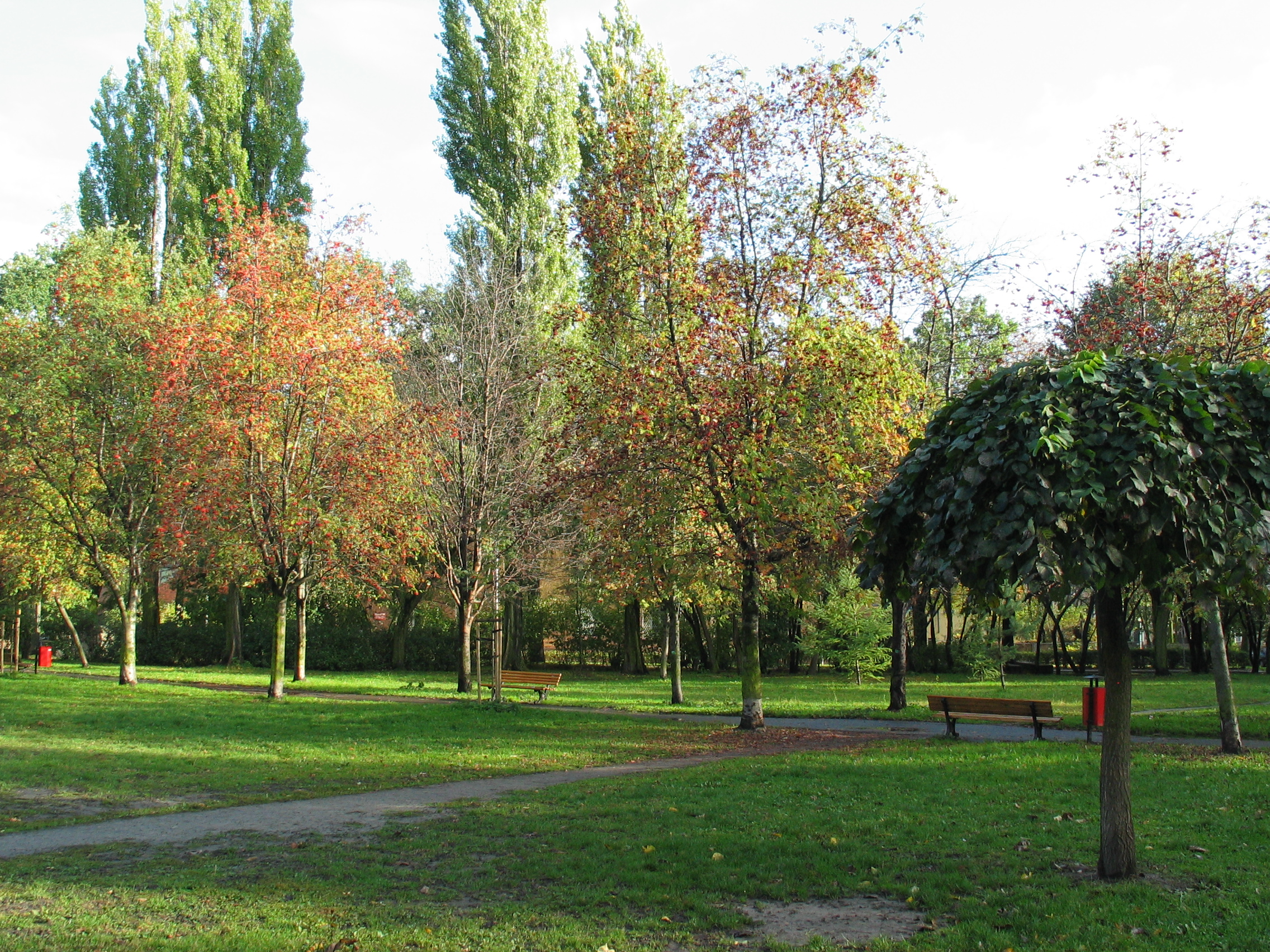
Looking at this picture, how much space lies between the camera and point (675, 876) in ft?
22.3

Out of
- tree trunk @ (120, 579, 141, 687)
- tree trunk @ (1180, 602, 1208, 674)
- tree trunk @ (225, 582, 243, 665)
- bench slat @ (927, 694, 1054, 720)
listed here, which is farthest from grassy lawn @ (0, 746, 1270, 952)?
tree trunk @ (225, 582, 243, 665)

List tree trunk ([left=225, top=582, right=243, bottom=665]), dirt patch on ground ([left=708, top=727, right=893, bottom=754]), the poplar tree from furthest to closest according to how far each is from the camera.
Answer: tree trunk ([left=225, top=582, right=243, bottom=665])
the poplar tree
dirt patch on ground ([left=708, top=727, right=893, bottom=754])

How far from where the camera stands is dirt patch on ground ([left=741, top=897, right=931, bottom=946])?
5570 mm

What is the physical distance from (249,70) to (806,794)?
33.5m

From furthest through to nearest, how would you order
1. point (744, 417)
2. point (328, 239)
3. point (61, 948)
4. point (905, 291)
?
1. point (328, 239)
2. point (905, 291)
3. point (744, 417)
4. point (61, 948)

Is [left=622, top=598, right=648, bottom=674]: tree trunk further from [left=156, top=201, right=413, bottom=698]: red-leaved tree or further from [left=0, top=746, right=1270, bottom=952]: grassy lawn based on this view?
[left=0, top=746, right=1270, bottom=952]: grassy lawn

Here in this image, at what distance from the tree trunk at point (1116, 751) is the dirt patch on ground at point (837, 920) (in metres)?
1.56

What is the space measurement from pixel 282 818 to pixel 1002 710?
10.4 metres

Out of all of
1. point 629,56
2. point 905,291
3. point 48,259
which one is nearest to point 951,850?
point 905,291

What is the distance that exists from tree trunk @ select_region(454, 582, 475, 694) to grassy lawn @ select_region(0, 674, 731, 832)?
11.5 ft

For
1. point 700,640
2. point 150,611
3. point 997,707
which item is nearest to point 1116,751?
point 997,707

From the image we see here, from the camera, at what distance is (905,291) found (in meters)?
18.4

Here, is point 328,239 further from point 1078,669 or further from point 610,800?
point 1078,669

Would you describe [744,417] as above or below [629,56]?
below
